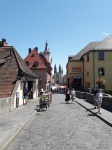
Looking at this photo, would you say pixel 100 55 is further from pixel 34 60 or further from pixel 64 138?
pixel 64 138

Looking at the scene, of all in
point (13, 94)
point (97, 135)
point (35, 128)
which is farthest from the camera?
point (13, 94)

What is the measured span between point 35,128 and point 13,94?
29.3ft

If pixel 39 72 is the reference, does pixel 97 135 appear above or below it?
below

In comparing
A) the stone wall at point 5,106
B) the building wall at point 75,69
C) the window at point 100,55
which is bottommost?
the stone wall at point 5,106

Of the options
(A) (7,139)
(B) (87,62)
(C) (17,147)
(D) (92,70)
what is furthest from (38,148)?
(B) (87,62)

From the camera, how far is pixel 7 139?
895cm

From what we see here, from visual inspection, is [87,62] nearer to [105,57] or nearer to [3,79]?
[105,57]

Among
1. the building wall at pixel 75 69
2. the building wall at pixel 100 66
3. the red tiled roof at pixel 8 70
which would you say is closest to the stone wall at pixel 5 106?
the red tiled roof at pixel 8 70

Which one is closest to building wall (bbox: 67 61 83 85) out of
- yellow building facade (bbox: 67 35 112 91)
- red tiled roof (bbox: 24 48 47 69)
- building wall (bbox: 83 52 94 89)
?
building wall (bbox: 83 52 94 89)

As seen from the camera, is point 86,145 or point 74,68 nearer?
point 86,145

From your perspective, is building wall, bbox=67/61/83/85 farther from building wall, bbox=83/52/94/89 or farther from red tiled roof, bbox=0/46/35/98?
red tiled roof, bbox=0/46/35/98

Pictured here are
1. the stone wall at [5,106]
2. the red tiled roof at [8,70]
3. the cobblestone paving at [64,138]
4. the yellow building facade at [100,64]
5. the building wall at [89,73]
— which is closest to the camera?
the cobblestone paving at [64,138]

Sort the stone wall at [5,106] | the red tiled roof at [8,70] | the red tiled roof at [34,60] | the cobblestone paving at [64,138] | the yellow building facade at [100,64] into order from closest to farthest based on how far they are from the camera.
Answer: the cobblestone paving at [64,138] < the stone wall at [5,106] < the red tiled roof at [8,70] < the yellow building facade at [100,64] < the red tiled roof at [34,60]

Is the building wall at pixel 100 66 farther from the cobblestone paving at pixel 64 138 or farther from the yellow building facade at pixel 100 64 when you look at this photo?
the cobblestone paving at pixel 64 138
